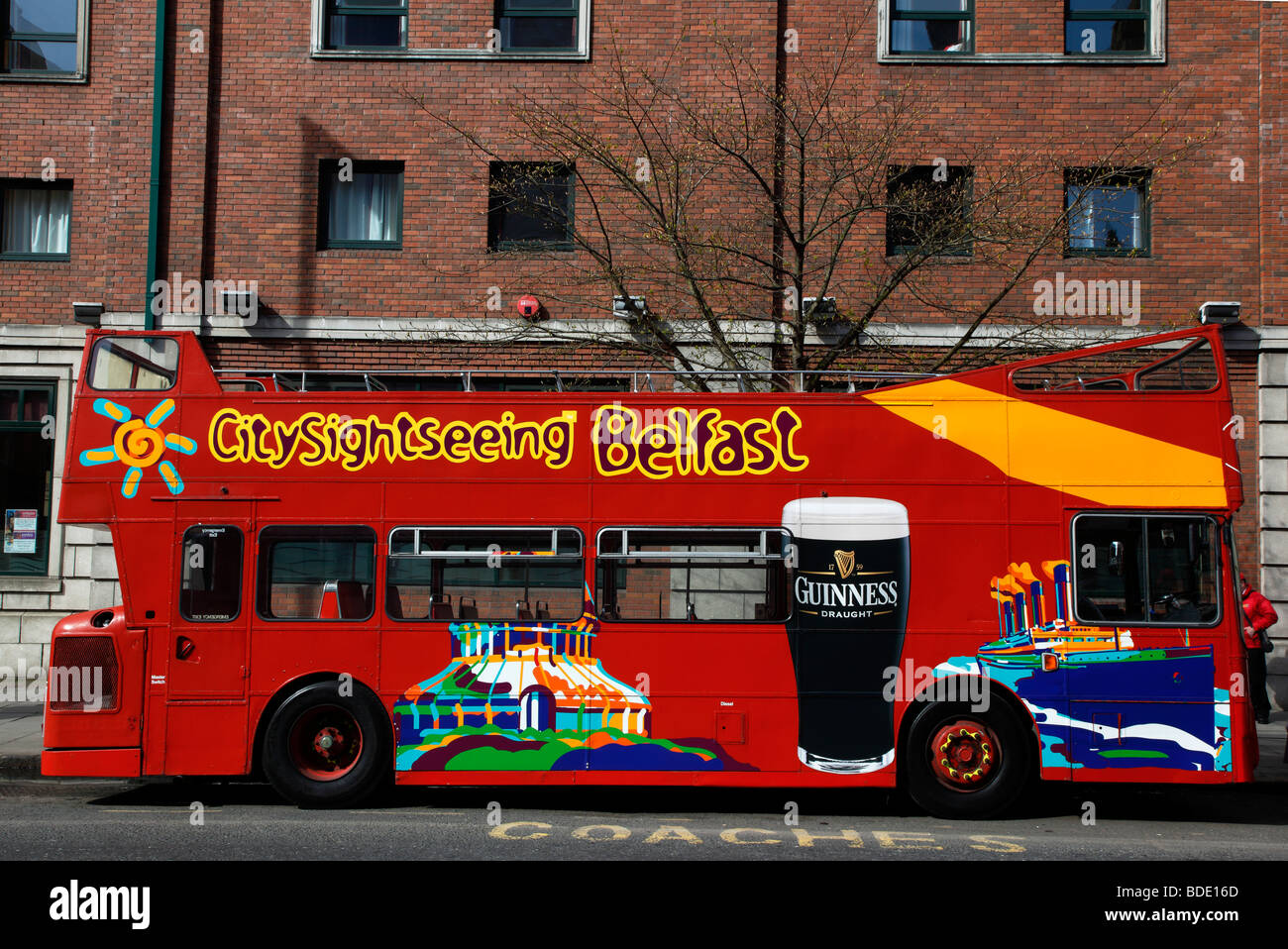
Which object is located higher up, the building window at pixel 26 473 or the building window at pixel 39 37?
the building window at pixel 39 37

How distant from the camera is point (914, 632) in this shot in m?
9.04

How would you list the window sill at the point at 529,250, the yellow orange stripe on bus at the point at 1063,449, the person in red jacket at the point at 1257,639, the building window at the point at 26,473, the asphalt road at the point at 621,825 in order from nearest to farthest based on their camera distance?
1. the asphalt road at the point at 621,825
2. the yellow orange stripe on bus at the point at 1063,449
3. the person in red jacket at the point at 1257,639
4. the window sill at the point at 529,250
5. the building window at the point at 26,473

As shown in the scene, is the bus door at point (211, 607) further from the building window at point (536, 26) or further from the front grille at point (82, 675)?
the building window at point (536, 26)

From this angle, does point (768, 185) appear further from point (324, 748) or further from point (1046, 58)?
point (324, 748)

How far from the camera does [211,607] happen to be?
9.29 meters

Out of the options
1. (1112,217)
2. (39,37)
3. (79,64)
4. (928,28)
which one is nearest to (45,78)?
(79,64)

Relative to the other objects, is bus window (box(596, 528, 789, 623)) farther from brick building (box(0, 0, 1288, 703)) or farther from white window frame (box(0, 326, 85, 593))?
white window frame (box(0, 326, 85, 593))

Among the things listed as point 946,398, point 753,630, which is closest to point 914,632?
point 753,630

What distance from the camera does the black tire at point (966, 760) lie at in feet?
29.5

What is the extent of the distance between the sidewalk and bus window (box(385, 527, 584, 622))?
4.71 metres

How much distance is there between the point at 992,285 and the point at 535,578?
9260 mm

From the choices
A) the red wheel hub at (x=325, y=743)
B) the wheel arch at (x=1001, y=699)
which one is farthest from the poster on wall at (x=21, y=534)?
the wheel arch at (x=1001, y=699)

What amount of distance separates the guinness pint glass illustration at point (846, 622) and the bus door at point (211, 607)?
4.58 metres

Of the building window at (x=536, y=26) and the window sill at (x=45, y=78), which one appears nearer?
the window sill at (x=45, y=78)
